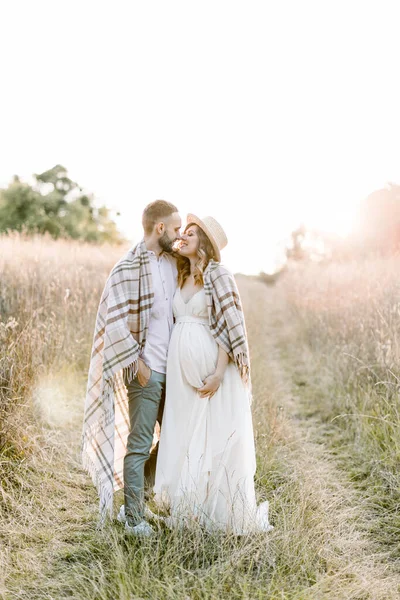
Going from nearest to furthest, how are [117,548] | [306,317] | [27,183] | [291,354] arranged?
[117,548] → [291,354] → [306,317] → [27,183]

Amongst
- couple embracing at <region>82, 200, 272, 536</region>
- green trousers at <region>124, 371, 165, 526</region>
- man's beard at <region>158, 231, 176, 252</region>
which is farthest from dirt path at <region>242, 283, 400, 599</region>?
man's beard at <region>158, 231, 176, 252</region>

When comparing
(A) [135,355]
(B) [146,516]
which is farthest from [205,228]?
(B) [146,516]

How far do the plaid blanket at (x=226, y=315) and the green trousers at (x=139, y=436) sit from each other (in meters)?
0.43

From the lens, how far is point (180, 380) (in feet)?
10.2

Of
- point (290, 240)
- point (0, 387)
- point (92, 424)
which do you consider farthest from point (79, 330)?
point (290, 240)

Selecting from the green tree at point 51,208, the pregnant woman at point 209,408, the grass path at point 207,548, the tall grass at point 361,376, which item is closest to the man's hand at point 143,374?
the pregnant woman at point 209,408

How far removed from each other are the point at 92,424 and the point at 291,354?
6.34m

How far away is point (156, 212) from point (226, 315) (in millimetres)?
728

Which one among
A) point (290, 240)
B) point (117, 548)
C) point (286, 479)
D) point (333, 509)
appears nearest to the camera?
point (117, 548)

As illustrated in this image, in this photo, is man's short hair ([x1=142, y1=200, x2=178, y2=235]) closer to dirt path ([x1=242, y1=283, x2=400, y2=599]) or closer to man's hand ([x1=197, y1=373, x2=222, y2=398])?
man's hand ([x1=197, y1=373, x2=222, y2=398])

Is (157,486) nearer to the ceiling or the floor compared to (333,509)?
nearer to the ceiling

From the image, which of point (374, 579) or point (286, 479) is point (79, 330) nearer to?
point (286, 479)

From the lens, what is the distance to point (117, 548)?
Result: 266 centimetres

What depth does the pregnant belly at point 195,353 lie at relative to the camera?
309cm
